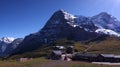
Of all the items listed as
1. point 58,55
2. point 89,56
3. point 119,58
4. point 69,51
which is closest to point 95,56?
point 89,56

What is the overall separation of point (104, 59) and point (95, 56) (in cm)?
600

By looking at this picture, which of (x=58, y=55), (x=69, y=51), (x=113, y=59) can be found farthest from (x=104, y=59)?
(x=69, y=51)

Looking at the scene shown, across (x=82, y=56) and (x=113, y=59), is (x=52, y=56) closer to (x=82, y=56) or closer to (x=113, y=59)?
(x=82, y=56)

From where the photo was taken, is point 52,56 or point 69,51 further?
point 69,51

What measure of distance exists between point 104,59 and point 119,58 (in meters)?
7.66

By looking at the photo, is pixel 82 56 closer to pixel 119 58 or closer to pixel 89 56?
pixel 89 56

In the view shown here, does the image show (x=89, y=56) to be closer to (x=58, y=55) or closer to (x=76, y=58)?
(x=76, y=58)

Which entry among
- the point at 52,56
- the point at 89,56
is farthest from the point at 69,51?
the point at 89,56

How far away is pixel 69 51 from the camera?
18250 cm

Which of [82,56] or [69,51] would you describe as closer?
[82,56]

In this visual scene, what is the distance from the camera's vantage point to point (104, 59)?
12838 cm

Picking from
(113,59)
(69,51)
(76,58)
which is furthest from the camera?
(69,51)

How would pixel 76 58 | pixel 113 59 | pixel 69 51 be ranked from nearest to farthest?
pixel 113 59
pixel 76 58
pixel 69 51

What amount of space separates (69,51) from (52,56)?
131ft
